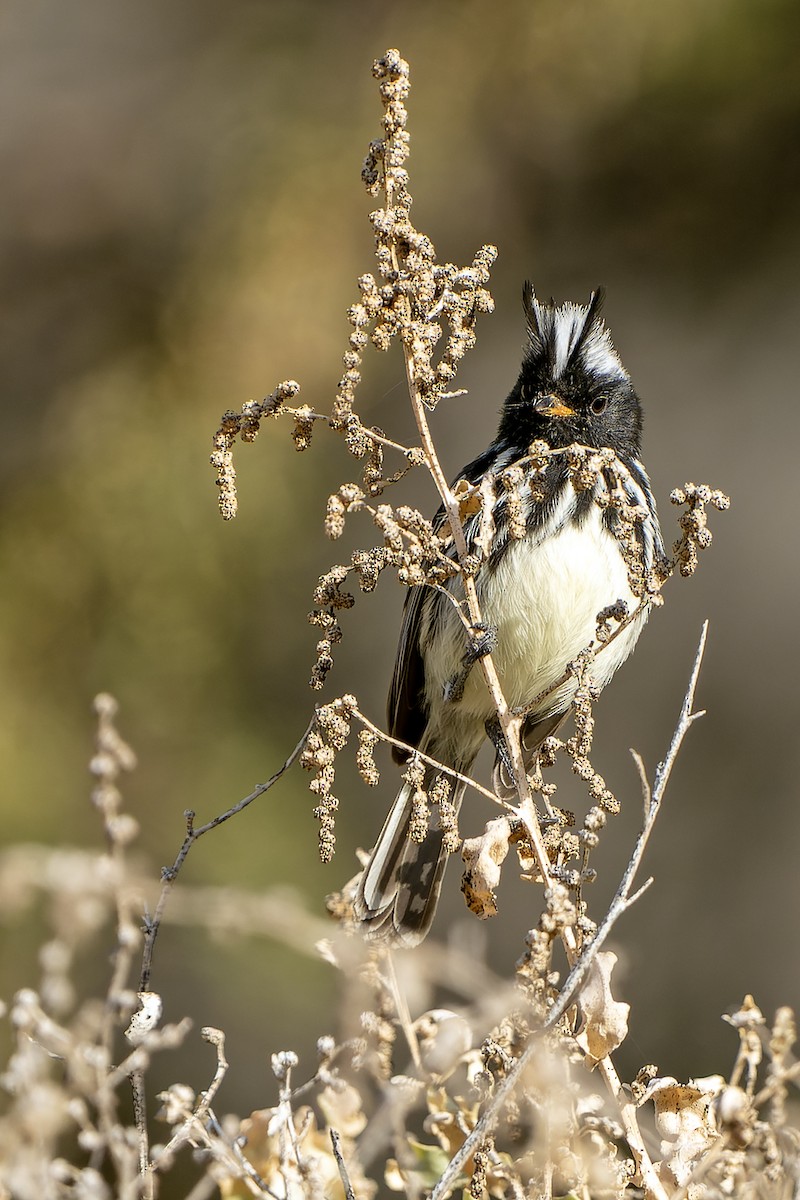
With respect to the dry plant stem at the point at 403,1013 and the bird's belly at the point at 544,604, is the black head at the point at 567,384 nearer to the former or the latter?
the bird's belly at the point at 544,604

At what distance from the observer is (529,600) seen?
9.36ft

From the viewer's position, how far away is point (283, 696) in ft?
16.1

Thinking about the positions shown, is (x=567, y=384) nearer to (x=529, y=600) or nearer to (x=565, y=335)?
(x=565, y=335)

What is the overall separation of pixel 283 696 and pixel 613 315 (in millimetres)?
1958

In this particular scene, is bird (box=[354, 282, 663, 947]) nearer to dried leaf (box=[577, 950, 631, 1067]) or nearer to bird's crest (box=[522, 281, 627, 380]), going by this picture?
bird's crest (box=[522, 281, 627, 380])

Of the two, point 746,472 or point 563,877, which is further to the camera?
point 746,472

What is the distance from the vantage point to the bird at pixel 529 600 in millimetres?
2779

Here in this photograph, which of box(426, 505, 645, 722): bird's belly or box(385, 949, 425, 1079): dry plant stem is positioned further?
box(426, 505, 645, 722): bird's belly

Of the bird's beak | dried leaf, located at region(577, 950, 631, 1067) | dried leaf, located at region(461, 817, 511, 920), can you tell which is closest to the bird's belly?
the bird's beak

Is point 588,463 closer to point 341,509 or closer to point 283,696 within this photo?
point 341,509

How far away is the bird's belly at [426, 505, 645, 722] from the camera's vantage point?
2.79 metres

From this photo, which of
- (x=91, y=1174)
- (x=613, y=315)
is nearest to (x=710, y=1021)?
(x=613, y=315)

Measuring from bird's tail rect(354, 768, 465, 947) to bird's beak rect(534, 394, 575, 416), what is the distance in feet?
2.83

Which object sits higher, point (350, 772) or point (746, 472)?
point (746, 472)
